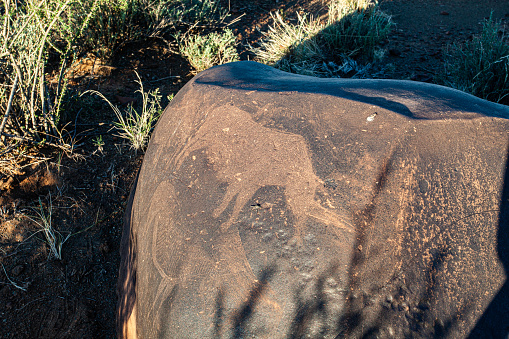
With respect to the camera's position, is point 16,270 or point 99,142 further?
point 99,142

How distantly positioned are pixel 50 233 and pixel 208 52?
2.18 meters

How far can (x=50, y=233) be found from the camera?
6.48 ft

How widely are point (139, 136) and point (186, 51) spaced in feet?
4.30

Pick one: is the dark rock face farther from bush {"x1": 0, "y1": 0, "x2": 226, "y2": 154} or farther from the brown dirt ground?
bush {"x1": 0, "y1": 0, "x2": 226, "y2": 154}

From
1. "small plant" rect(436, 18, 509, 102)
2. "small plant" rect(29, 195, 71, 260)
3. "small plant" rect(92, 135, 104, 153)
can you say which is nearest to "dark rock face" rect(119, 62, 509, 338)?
"small plant" rect(29, 195, 71, 260)

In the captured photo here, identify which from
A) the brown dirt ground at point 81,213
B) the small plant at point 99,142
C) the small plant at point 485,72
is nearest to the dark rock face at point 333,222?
the brown dirt ground at point 81,213

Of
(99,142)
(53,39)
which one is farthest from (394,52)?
(53,39)

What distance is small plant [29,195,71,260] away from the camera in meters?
1.97

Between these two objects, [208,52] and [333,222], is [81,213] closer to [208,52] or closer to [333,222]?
[333,222]

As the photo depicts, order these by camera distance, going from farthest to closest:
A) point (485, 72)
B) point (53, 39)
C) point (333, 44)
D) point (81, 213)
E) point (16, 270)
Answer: point (333, 44) < point (53, 39) < point (485, 72) < point (81, 213) < point (16, 270)

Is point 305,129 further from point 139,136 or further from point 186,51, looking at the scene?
point 186,51

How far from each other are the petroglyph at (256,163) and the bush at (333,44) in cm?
223

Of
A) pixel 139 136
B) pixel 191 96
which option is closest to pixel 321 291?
pixel 191 96

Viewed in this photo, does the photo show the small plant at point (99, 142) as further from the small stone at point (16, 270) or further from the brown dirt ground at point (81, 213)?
the small stone at point (16, 270)
